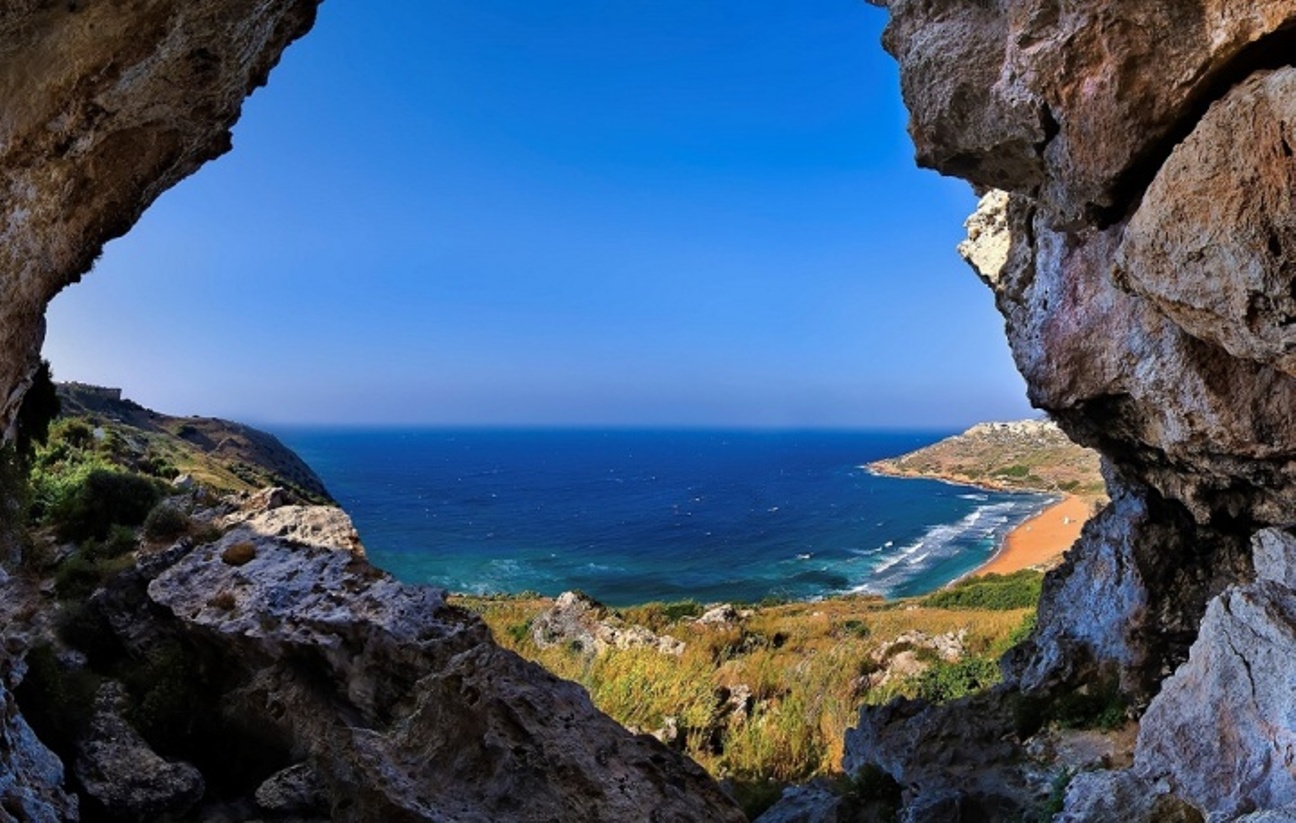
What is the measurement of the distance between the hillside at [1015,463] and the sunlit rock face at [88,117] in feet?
415

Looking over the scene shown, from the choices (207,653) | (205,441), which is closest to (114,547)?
(207,653)

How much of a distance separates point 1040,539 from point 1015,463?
80.3m

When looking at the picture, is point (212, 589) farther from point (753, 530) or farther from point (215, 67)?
point (753, 530)

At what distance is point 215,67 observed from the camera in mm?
8469

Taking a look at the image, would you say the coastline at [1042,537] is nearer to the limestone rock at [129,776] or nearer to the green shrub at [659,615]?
the green shrub at [659,615]

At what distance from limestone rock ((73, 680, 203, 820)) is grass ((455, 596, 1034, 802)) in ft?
26.6

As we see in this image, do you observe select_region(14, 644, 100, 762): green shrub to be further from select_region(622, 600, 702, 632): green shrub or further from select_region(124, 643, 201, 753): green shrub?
select_region(622, 600, 702, 632): green shrub

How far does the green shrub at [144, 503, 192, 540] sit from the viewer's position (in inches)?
469

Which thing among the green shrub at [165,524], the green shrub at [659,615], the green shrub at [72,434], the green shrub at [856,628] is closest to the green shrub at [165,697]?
the green shrub at [165,524]

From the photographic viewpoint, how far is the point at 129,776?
7.22m

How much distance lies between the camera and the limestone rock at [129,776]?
23.0 feet

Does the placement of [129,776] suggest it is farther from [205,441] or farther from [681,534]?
[681,534]

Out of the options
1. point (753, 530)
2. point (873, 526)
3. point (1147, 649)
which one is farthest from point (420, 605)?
point (873, 526)

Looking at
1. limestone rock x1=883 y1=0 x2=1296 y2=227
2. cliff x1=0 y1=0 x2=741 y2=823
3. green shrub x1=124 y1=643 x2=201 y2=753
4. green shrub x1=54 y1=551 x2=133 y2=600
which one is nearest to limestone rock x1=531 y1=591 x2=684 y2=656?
cliff x1=0 y1=0 x2=741 y2=823
